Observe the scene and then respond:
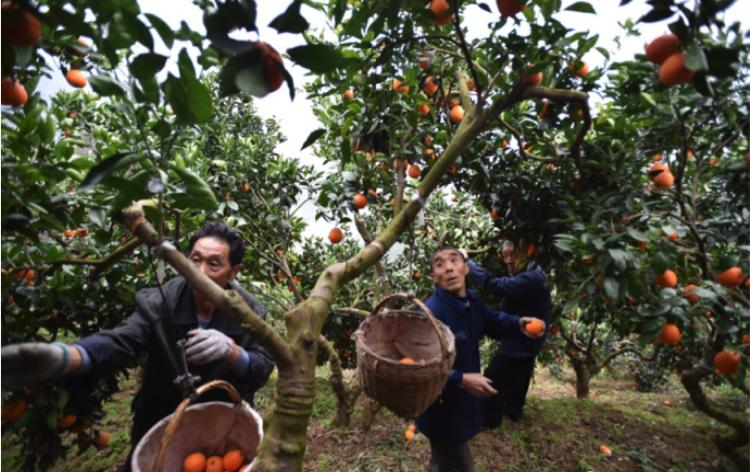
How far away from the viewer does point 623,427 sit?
4105 millimetres

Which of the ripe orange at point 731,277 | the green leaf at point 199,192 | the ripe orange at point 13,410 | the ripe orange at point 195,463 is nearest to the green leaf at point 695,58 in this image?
the ripe orange at point 731,277

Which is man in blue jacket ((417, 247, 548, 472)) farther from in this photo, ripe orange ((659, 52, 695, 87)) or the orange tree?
ripe orange ((659, 52, 695, 87))

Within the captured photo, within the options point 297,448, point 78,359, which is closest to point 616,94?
point 297,448

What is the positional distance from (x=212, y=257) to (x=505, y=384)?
2813 millimetres

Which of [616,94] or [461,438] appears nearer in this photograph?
[616,94]

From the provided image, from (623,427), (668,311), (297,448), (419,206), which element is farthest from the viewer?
(623,427)

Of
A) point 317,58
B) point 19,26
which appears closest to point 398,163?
point 317,58

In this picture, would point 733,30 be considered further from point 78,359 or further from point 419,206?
point 78,359

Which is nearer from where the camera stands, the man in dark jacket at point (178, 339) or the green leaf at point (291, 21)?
the green leaf at point (291, 21)

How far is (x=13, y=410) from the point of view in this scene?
1620 millimetres

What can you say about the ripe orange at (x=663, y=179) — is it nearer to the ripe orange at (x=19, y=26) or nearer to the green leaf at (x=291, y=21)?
the green leaf at (x=291, y=21)

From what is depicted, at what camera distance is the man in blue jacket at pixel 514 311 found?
2869 mm

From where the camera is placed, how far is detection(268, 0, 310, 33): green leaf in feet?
2.35

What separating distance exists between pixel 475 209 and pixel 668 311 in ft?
10.1
